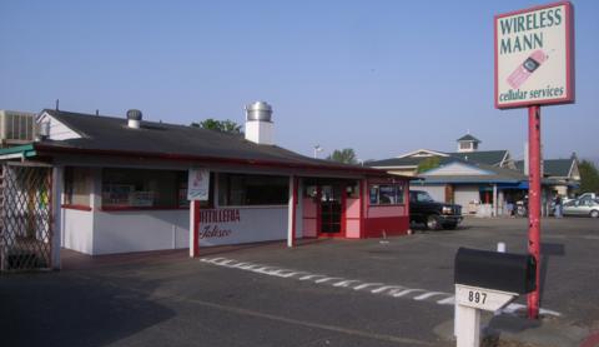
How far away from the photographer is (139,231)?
14945mm

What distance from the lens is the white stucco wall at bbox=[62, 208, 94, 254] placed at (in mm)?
14156

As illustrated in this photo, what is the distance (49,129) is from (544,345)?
15261 mm

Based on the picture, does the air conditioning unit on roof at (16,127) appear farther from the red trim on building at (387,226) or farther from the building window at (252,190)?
the red trim on building at (387,226)

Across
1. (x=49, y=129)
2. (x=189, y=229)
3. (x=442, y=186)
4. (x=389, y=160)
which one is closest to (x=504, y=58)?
(x=189, y=229)

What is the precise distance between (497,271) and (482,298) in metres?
0.34

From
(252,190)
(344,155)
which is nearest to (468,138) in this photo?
(344,155)

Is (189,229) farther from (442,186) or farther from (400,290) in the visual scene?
(442,186)

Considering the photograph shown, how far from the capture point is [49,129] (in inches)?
677

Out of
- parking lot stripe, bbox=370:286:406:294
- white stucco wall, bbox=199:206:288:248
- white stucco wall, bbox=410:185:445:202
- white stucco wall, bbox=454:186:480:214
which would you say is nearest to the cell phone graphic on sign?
parking lot stripe, bbox=370:286:406:294

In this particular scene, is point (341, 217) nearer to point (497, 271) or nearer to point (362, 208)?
point (362, 208)

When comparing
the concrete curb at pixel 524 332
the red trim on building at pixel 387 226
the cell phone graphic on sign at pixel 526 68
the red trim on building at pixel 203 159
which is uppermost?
the cell phone graphic on sign at pixel 526 68

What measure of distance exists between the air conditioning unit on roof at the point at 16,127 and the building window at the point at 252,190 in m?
5.96

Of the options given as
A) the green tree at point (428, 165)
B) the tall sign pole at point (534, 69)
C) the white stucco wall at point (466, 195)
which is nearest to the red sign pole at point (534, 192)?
the tall sign pole at point (534, 69)

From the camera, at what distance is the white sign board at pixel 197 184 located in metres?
14.3
